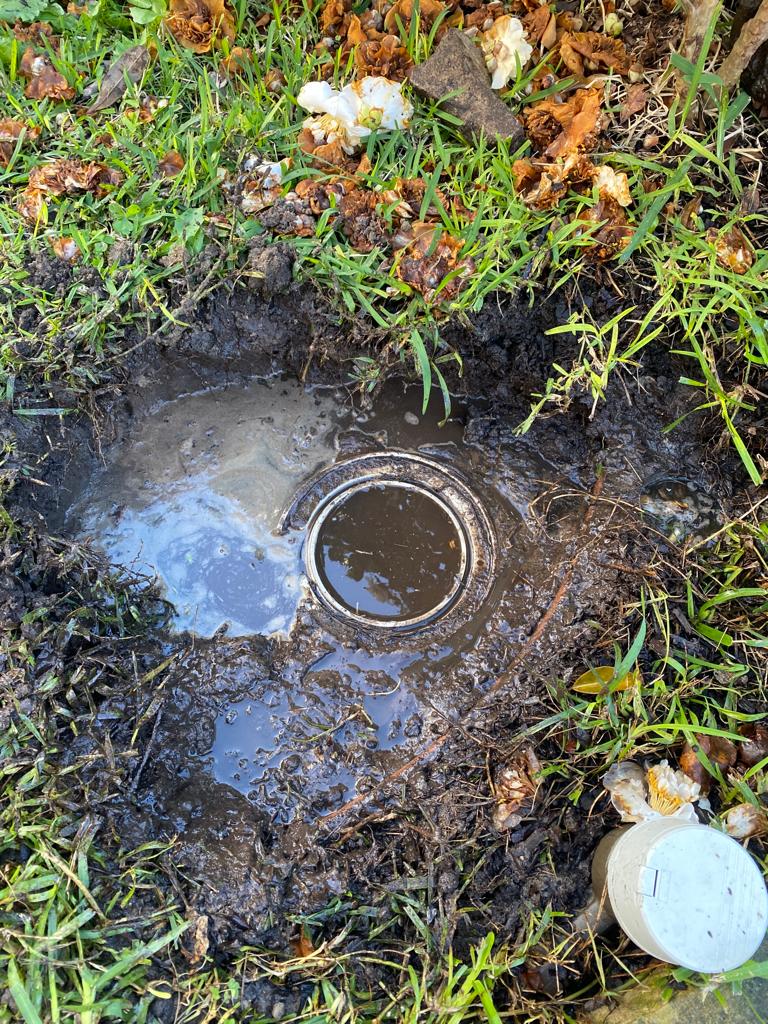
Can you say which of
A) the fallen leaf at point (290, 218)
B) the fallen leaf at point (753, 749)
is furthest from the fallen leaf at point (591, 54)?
the fallen leaf at point (753, 749)

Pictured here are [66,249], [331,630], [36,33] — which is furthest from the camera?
[36,33]

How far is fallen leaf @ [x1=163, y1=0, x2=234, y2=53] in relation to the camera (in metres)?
2.56

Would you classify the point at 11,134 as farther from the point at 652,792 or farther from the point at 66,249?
the point at 652,792

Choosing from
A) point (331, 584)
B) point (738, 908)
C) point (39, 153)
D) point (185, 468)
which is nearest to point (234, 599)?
point (331, 584)

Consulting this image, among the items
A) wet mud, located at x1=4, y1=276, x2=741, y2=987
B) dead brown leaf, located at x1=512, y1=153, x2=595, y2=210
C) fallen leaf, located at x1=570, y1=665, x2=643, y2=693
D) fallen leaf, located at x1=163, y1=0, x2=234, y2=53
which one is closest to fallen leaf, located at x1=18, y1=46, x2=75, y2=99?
fallen leaf, located at x1=163, y1=0, x2=234, y2=53

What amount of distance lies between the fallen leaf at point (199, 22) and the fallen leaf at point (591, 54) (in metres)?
1.19

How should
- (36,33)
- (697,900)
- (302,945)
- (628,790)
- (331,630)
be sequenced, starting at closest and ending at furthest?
(697,900) < (302,945) < (628,790) < (331,630) < (36,33)

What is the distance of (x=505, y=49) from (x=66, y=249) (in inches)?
64.7

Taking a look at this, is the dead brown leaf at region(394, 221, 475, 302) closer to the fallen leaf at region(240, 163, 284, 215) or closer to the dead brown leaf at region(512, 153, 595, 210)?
the dead brown leaf at region(512, 153, 595, 210)

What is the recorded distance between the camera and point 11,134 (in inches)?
101

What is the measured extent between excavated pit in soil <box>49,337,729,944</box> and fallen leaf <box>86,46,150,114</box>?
993 mm

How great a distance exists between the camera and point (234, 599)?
2.34 m

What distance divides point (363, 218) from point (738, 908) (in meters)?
2.19

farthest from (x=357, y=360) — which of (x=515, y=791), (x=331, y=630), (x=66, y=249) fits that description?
(x=515, y=791)
